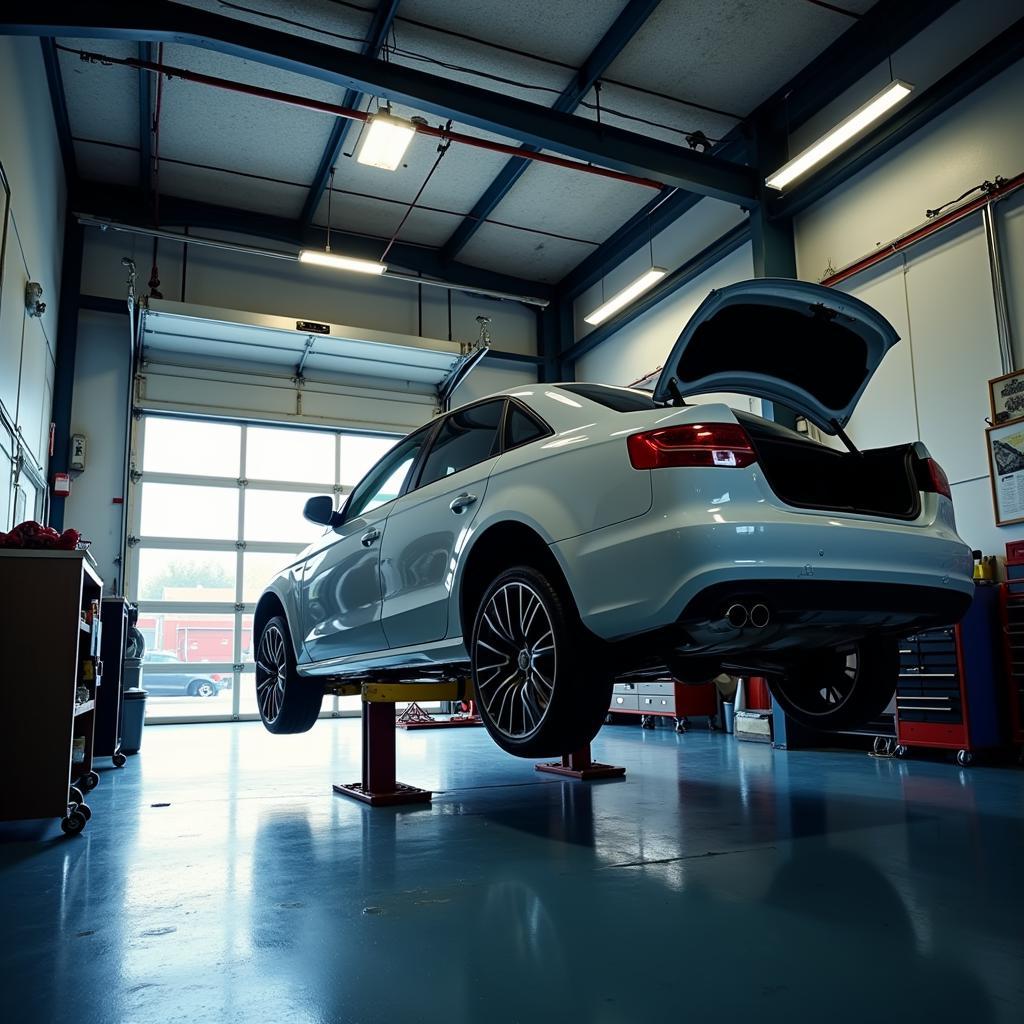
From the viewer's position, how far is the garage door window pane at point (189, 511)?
11.1 metres

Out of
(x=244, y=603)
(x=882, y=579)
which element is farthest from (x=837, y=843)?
(x=244, y=603)

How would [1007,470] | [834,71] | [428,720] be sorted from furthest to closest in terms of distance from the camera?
[428,720]
[834,71]
[1007,470]

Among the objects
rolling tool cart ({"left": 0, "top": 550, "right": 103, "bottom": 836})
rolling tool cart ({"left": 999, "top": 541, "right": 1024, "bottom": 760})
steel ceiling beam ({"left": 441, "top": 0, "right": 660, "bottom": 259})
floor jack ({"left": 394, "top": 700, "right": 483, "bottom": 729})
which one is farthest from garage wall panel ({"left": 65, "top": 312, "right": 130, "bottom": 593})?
rolling tool cart ({"left": 999, "top": 541, "right": 1024, "bottom": 760})

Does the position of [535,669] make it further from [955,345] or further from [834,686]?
[955,345]

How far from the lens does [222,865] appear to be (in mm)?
2861

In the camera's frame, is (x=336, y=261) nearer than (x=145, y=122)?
No

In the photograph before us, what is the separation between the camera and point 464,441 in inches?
137

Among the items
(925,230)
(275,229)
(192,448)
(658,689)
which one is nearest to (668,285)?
(925,230)

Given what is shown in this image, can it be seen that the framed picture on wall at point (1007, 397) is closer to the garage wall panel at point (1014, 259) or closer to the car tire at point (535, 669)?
A: the garage wall panel at point (1014, 259)

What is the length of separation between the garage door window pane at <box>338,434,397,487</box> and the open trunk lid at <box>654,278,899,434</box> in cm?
971

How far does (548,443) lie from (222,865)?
1773mm

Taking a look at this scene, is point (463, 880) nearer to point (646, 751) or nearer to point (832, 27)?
point (646, 751)

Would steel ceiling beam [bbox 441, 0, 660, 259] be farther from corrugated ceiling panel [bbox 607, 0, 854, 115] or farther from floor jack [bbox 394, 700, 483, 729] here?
floor jack [bbox 394, 700, 483, 729]

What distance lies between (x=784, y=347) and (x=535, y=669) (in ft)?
4.75
